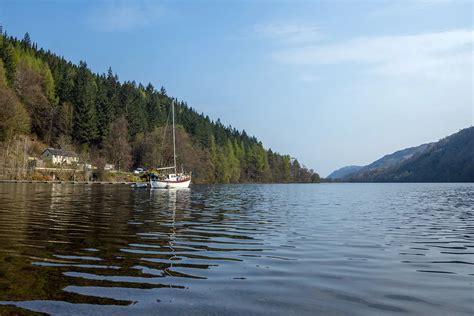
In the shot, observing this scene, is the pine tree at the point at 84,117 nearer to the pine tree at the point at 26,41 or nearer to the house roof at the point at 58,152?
the house roof at the point at 58,152

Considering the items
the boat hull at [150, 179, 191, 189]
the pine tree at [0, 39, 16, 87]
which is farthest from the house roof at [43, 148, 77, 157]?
the boat hull at [150, 179, 191, 189]

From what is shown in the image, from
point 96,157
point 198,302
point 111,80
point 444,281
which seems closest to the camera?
point 198,302

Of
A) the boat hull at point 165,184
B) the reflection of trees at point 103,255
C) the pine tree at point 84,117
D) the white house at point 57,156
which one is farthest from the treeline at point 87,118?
the reflection of trees at point 103,255

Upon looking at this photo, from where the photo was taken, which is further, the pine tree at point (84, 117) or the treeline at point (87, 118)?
the pine tree at point (84, 117)

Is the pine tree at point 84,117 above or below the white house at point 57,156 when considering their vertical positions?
above

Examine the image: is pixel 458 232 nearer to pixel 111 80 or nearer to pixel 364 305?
pixel 364 305

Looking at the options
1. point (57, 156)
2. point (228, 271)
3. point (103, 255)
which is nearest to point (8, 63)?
point (57, 156)

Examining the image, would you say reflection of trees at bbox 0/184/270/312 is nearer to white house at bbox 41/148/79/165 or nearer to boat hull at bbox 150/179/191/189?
boat hull at bbox 150/179/191/189

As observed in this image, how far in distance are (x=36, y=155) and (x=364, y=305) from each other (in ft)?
380

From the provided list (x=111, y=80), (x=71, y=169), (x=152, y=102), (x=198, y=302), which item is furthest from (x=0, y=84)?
(x=198, y=302)

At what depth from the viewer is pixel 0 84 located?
8581cm

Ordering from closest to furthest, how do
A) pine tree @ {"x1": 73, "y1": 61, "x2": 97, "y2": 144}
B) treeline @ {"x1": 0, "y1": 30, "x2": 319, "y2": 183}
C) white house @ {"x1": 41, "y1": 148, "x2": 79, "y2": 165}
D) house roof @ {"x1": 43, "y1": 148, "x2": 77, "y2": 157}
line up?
1. white house @ {"x1": 41, "y1": 148, "x2": 79, "y2": 165}
2. house roof @ {"x1": 43, "y1": 148, "x2": 77, "y2": 157}
3. treeline @ {"x1": 0, "y1": 30, "x2": 319, "y2": 183}
4. pine tree @ {"x1": 73, "y1": 61, "x2": 97, "y2": 144}

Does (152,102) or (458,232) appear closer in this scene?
(458,232)

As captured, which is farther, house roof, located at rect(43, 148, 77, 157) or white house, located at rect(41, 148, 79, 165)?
house roof, located at rect(43, 148, 77, 157)
